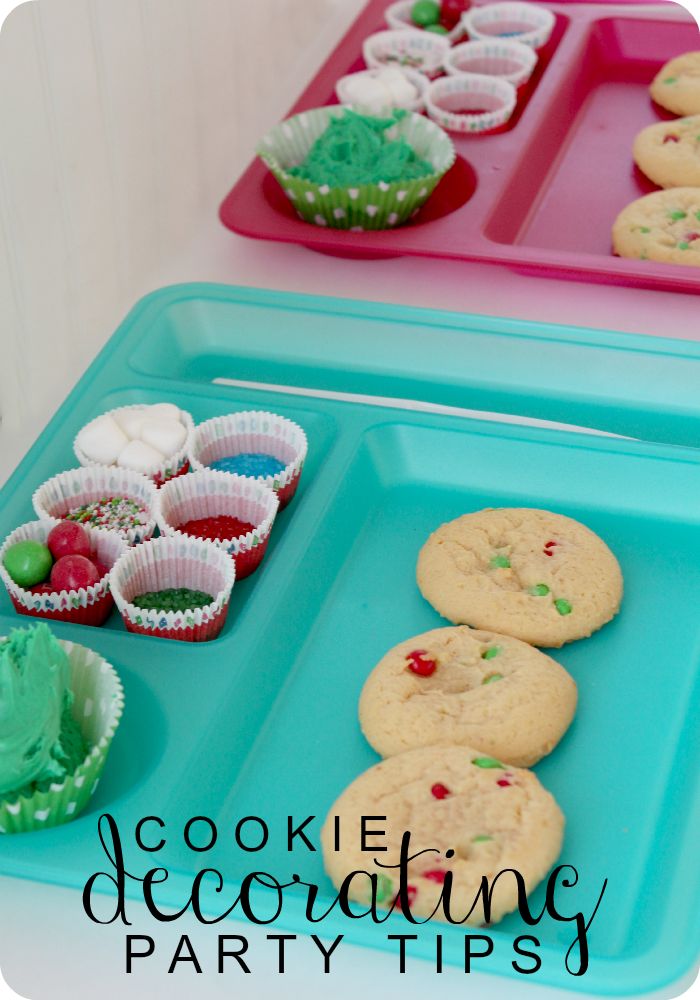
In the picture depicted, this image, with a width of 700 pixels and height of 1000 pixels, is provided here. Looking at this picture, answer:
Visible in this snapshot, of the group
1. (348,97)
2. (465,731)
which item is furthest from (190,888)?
(348,97)

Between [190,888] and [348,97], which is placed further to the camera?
[348,97]

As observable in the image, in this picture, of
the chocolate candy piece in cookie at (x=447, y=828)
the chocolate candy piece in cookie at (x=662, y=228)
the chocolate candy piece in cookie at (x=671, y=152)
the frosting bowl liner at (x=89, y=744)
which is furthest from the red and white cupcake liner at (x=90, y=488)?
the chocolate candy piece in cookie at (x=671, y=152)

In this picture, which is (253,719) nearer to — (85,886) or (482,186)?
(85,886)

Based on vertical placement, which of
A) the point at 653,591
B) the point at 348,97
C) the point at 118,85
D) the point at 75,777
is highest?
the point at 118,85

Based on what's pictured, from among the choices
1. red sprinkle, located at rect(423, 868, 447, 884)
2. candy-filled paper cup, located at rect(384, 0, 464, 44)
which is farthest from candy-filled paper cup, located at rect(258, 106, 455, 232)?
red sprinkle, located at rect(423, 868, 447, 884)

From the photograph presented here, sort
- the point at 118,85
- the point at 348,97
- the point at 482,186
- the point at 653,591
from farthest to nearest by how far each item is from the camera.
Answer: the point at 348,97 < the point at 482,186 < the point at 118,85 < the point at 653,591

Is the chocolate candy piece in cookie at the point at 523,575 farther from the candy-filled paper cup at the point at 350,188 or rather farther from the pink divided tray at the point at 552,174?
the candy-filled paper cup at the point at 350,188
